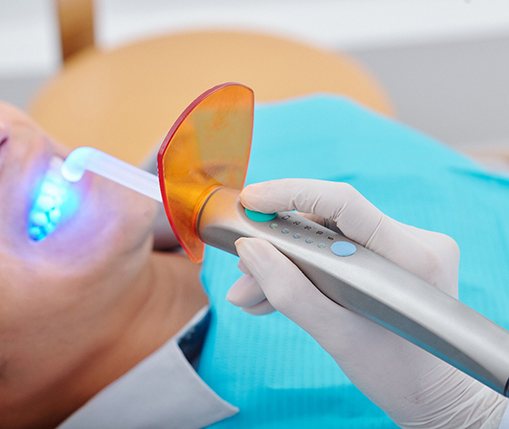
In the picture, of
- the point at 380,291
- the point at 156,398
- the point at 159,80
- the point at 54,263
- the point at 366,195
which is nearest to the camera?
the point at 380,291

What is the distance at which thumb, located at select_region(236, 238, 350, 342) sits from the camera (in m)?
0.70

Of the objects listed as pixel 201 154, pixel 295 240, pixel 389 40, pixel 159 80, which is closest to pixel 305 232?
pixel 295 240

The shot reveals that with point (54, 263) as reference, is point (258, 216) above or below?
above

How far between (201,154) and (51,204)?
274mm

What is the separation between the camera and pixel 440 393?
0.79 m

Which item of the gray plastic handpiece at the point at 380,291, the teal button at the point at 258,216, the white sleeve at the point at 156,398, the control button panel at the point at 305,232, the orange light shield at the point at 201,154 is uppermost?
the orange light shield at the point at 201,154

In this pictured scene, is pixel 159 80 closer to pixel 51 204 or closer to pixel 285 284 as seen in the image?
pixel 51 204

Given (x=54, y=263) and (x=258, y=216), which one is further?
(x=54, y=263)

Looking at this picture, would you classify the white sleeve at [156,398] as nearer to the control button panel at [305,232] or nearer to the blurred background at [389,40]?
the control button panel at [305,232]

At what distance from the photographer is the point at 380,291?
0.65m

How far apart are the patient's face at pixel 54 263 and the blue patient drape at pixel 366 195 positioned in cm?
17

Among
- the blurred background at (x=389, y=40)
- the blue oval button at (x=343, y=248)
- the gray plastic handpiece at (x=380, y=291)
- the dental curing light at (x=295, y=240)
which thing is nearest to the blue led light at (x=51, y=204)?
the dental curing light at (x=295, y=240)

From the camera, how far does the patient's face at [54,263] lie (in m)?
0.89

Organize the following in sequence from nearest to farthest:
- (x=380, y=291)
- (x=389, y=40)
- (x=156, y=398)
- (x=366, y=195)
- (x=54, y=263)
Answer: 1. (x=380, y=291)
2. (x=54, y=263)
3. (x=156, y=398)
4. (x=366, y=195)
5. (x=389, y=40)
